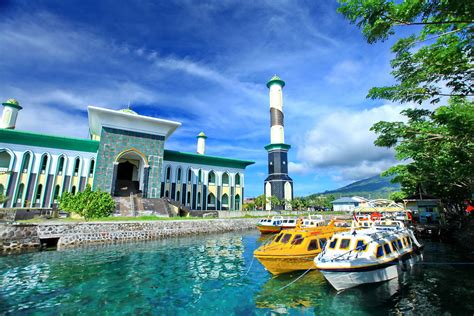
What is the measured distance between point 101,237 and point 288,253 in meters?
16.3

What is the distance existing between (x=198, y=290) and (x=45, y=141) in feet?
117

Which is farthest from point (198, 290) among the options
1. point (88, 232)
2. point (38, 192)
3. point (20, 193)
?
point (20, 193)

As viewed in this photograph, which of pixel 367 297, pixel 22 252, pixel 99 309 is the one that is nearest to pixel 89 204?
pixel 22 252

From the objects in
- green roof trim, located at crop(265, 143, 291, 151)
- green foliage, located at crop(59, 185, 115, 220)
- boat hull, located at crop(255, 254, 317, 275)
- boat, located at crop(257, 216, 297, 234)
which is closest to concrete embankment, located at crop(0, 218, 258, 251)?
green foliage, located at crop(59, 185, 115, 220)

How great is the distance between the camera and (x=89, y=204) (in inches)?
858

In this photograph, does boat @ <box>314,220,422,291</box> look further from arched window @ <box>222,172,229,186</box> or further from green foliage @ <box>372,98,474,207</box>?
arched window @ <box>222,172,229,186</box>

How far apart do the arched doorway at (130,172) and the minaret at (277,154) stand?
2237cm

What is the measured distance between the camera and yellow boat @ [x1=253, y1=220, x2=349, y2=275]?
1187 cm

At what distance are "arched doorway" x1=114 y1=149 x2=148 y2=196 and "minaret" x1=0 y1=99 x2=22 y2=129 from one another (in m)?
15.6

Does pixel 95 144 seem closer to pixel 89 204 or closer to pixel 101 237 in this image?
pixel 89 204

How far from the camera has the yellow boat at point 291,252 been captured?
1187 cm

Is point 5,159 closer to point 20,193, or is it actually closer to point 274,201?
point 20,193

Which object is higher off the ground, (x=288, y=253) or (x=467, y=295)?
(x=288, y=253)

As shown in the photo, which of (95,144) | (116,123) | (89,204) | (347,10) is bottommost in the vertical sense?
(89,204)
